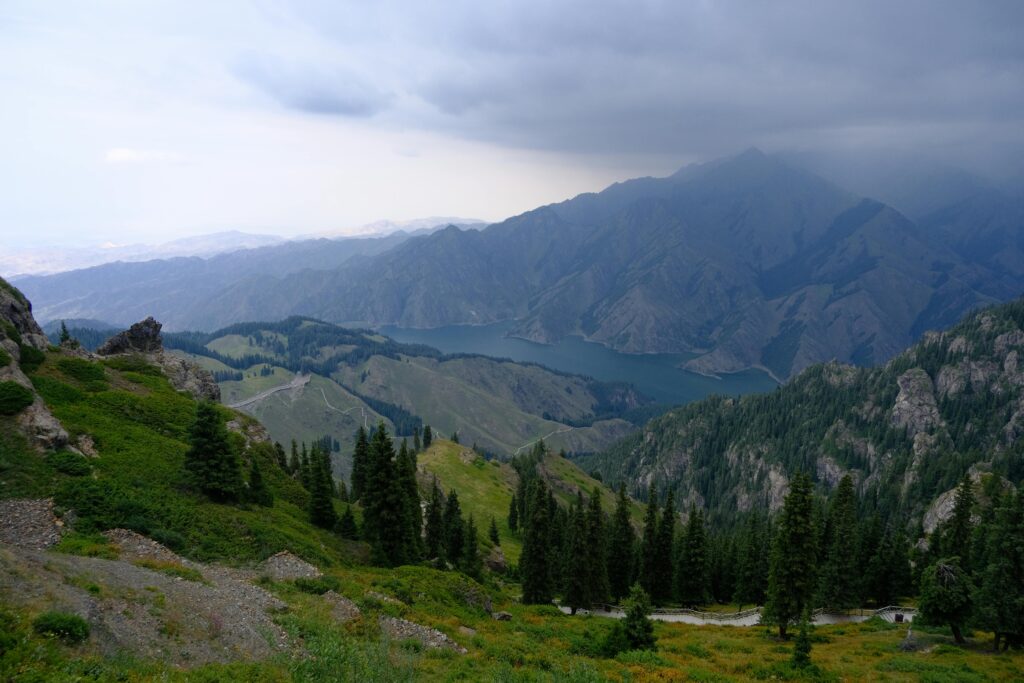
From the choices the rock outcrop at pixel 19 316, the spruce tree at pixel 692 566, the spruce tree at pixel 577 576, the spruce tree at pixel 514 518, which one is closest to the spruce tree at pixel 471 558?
the spruce tree at pixel 577 576

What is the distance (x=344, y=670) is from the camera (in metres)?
19.1

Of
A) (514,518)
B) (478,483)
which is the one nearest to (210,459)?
(514,518)

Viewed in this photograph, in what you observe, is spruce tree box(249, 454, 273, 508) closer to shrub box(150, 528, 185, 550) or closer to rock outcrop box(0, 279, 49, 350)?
shrub box(150, 528, 185, 550)

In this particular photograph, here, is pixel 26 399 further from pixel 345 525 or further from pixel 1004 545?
pixel 1004 545

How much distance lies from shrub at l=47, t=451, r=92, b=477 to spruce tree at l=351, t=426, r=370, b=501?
38249 millimetres

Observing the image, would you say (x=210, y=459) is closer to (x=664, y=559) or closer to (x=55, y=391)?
(x=55, y=391)

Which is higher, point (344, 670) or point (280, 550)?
point (344, 670)

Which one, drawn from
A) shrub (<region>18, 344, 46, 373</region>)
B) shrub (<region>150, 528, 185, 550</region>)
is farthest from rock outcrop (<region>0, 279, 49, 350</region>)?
shrub (<region>150, 528, 185, 550</region>)

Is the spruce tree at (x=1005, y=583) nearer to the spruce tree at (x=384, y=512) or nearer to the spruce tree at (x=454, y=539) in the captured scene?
the spruce tree at (x=384, y=512)

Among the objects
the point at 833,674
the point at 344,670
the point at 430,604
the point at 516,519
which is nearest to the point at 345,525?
the point at 430,604

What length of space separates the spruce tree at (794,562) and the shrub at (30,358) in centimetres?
6906

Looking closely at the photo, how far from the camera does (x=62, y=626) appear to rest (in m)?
17.2

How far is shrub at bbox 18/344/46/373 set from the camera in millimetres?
44106

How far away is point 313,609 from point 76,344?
194 ft
